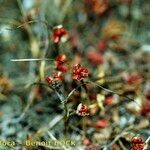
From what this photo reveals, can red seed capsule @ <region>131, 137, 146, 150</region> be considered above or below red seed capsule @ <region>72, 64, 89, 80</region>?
below

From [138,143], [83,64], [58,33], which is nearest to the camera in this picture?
[138,143]

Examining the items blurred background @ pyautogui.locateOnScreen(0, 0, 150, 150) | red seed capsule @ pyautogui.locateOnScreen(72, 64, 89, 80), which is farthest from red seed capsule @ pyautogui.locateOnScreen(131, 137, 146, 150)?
red seed capsule @ pyautogui.locateOnScreen(72, 64, 89, 80)

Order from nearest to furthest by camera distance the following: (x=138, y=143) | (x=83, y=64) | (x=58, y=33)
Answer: (x=138, y=143) → (x=58, y=33) → (x=83, y=64)

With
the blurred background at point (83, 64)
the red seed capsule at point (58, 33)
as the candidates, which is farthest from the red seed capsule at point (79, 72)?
the red seed capsule at point (58, 33)

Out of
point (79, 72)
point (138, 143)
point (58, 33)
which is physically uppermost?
point (58, 33)

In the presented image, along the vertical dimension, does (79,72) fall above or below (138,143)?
above

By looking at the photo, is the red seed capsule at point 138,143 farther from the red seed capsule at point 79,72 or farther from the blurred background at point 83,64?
the red seed capsule at point 79,72

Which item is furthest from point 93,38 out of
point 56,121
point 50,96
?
point 56,121

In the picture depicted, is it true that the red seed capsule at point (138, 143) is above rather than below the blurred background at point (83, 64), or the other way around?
below

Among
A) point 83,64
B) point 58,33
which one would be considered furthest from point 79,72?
point 83,64

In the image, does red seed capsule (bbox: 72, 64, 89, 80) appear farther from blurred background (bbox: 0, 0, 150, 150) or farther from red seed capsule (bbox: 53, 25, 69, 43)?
red seed capsule (bbox: 53, 25, 69, 43)

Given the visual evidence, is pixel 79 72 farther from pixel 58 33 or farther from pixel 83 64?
pixel 83 64

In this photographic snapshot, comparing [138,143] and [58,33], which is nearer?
[138,143]
